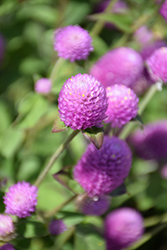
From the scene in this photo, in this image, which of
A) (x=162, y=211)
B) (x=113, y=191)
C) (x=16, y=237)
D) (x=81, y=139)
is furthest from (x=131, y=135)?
(x=16, y=237)

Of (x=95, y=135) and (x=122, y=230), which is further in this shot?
(x=122, y=230)

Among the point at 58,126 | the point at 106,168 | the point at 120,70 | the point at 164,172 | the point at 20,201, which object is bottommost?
the point at 164,172

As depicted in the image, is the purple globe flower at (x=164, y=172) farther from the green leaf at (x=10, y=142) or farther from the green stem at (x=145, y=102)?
the green leaf at (x=10, y=142)

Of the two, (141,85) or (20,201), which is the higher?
(20,201)

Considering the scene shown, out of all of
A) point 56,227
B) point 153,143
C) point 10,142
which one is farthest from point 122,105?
point 10,142

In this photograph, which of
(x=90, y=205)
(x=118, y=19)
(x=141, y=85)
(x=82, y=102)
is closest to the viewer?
(x=82, y=102)

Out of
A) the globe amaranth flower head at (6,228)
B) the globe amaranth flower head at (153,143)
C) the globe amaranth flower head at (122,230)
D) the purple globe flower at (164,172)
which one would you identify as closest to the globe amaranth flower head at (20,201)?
the globe amaranth flower head at (6,228)

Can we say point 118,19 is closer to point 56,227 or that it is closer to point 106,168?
point 106,168

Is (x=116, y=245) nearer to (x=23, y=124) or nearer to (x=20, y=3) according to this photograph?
(x=23, y=124)
